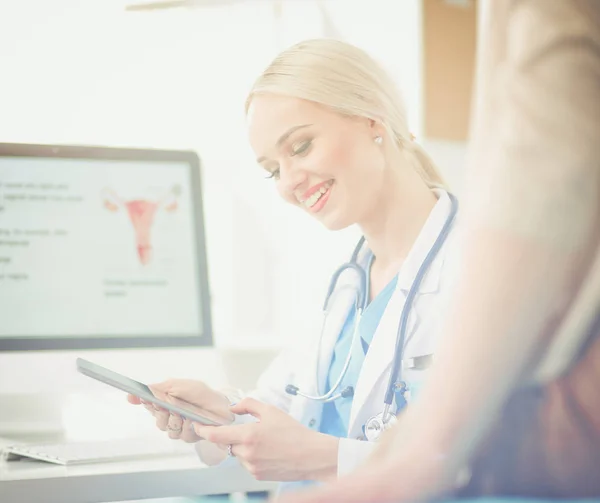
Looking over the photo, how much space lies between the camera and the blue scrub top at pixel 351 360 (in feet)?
2.72

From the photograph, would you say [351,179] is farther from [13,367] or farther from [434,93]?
[13,367]

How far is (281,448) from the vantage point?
2.45ft

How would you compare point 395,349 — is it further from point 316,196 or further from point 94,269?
point 94,269

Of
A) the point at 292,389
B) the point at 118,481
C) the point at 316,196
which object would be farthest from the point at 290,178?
the point at 118,481

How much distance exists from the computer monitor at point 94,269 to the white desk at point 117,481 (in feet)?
0.76

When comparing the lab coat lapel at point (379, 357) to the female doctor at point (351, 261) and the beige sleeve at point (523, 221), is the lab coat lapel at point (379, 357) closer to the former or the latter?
the female doctor at point (351, 261)

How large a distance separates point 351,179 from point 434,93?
0.16 metres

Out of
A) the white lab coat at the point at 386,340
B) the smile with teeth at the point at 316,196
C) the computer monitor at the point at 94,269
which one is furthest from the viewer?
the computer monitor at the point at 94,269

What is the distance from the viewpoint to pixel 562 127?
47cm

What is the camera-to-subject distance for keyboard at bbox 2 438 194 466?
87cm

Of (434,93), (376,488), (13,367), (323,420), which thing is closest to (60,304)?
(13,367)

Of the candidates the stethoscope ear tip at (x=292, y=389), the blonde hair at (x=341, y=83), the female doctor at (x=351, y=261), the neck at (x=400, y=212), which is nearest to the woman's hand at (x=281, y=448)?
the female doctor at (x=351, y=261)

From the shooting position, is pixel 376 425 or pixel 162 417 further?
pixel 162 417

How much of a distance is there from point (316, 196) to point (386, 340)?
7.2 inches
